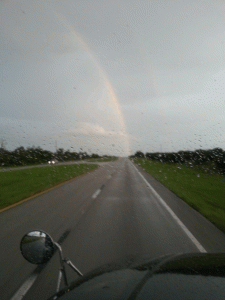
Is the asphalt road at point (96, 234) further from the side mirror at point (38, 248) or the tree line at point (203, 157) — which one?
the tree line at point (203, 157)

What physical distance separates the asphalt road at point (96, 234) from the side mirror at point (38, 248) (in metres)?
1.03

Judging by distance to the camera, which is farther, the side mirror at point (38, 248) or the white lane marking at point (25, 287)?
the white lane marking at point (25, 287)

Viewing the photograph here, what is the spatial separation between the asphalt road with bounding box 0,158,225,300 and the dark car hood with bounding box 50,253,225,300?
873 mm

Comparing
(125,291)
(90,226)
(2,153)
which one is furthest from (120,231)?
(2,153)

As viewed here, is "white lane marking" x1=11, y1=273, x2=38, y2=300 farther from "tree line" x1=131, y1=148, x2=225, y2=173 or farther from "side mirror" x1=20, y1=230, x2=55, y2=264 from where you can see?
"tree line" x1=131, y1=148, x2=225, y2=173

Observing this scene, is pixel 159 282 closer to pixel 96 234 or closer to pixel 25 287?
pixel 25 287

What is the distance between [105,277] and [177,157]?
41799 millimetres

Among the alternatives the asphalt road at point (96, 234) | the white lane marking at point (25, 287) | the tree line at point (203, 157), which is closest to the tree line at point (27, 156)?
the tree line at point (203, 157)

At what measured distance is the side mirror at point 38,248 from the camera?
2.57m

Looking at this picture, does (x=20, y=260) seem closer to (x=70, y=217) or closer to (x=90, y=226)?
(x=90, y=226)

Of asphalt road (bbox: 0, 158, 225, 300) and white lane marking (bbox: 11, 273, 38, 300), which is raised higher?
asphalt road (bbox: 0, 158, 225, 300)

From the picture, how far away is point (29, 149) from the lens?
144 feet

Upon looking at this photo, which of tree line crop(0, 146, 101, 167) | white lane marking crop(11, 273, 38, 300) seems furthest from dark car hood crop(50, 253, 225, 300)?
tree line crop(0, 146, 101, 167)

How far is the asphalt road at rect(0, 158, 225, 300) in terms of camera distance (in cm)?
425
